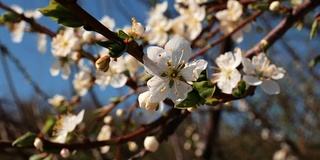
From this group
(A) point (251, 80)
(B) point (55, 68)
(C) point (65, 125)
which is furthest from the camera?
(B) point (55, 68)

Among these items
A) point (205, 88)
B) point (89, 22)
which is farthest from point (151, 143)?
point (89, 22)

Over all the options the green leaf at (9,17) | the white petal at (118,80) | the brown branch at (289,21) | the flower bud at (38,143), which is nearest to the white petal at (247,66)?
the brown branch at (289,21)

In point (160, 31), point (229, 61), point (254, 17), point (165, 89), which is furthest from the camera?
point (160, 31)

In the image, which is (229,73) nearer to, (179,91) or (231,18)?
(179,91)

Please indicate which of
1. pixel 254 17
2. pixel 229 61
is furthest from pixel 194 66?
pixel 254 17

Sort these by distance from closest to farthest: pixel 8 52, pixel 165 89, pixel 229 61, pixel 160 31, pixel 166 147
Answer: pixel 165 89
pixel 229 61
pixel 160 31
pixel 8 52
pixel 166 147

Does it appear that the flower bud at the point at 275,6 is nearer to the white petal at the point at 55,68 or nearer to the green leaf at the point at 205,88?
the green leaf at the point at 205,88

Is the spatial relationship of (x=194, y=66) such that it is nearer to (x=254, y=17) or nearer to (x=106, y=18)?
(x=254, y=17)

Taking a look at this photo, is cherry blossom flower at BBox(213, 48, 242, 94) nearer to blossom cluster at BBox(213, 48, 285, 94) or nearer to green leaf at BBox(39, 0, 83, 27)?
blossom cluster at BBox(213, 48, 285, 94)
